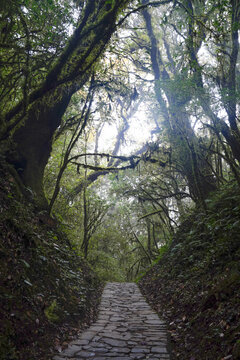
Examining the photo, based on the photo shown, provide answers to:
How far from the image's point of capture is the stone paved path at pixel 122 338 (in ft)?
11.5

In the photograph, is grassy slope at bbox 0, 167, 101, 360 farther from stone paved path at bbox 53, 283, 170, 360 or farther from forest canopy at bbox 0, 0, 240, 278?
forest canopy at bbox 0, 0, 240, 278

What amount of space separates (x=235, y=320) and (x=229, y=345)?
1.26 ft

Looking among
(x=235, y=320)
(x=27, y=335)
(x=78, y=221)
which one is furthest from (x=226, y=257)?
(x=78, y=221)

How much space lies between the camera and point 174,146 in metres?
10.2

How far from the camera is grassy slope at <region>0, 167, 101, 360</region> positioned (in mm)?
3074

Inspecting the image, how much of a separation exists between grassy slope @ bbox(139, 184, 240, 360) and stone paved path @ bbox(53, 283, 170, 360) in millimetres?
262

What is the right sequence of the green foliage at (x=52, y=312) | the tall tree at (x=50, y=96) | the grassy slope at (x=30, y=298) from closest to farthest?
the grassy slope at (x=30, y=298) < the green foliage at (x=52, y=312) < the tall tree at (x=50, y=96)

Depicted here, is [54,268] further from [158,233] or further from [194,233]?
[158,233]

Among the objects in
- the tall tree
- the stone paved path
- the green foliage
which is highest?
the tall tree

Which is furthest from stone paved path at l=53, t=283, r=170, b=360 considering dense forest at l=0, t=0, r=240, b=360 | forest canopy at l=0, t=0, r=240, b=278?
forest canopy at l=0, t=0, r=240, b=278

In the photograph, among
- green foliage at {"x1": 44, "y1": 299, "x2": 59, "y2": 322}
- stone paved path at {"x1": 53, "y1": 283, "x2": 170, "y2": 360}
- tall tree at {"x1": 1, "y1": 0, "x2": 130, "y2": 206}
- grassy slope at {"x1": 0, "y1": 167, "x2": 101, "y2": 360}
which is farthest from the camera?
tall tree at {"x1": 1, "y1": 0, "x2": 130, "y2": 206}

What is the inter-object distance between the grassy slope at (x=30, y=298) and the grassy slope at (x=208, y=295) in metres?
1.72

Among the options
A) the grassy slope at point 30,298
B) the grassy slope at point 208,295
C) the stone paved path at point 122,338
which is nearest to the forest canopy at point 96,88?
the grassy slope at point 208,295

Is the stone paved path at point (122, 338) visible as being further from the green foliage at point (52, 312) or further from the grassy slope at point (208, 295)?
the green foliage at point (52, 312)
